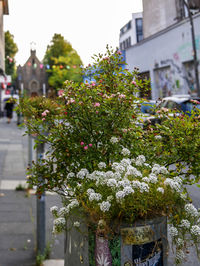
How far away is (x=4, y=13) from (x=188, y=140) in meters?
6.28

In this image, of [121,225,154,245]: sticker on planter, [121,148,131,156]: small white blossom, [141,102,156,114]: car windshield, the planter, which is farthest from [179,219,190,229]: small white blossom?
[141,102,156,114]: car windshield

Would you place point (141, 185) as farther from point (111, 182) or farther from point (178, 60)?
point (178, 60)

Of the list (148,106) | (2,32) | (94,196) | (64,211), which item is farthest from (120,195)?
(2,32)

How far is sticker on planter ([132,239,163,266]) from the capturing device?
174 cm

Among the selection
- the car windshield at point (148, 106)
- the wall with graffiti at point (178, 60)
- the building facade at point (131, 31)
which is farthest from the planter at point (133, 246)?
the wall with graffiti at point (178, 60)

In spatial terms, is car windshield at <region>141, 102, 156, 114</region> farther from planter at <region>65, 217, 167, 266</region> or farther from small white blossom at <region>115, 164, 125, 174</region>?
planter at <region>65, 217, 167, 266</region>

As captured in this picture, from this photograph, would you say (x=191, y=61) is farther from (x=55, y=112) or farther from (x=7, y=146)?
(x=55, y=112)

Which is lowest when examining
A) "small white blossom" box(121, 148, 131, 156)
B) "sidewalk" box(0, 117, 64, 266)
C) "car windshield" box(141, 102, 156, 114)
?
"sidewalk" box(0, 117, 64, 266)

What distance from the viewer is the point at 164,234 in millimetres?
1850

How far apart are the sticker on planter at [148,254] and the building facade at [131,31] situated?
4.59 ft

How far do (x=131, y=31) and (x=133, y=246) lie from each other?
5.10 feet

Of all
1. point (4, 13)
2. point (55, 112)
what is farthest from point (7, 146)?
point (55, 112)

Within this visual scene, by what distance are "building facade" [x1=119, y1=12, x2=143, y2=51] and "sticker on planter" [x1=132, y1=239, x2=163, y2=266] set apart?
1400 millimetres

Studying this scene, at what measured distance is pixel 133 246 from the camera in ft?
5.69
